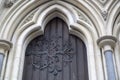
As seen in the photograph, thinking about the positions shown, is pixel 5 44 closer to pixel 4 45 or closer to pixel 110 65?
pixel 4 45

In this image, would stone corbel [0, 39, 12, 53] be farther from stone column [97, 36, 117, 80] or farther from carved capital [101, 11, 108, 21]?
carved capital [101, 11, 108, 21]

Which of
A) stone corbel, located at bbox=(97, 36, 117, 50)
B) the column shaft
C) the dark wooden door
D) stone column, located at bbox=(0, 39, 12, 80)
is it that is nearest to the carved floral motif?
the dark wooden door

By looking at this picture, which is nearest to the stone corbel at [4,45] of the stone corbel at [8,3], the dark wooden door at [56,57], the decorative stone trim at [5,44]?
the decorative stone trim at [5,44]

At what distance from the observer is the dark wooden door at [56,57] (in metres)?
5.06

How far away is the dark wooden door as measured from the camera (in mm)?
5060

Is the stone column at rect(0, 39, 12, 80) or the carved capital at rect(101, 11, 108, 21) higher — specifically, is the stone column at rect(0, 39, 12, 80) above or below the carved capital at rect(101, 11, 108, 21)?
below

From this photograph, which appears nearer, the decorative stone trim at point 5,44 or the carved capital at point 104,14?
the decorative stone trim at point 5,44

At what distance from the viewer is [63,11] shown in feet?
19.2

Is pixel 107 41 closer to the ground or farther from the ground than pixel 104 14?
closer to the ground

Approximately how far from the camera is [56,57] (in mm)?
5301

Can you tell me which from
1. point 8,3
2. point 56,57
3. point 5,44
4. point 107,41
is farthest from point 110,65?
point 8,3

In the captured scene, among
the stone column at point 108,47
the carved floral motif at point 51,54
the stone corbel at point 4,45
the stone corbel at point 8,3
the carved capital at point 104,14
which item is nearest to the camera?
the stone column at point 108,47

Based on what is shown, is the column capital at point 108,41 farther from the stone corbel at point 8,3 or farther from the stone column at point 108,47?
the stone corbel at point 8,3

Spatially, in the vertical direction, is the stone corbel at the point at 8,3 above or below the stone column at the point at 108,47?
above
